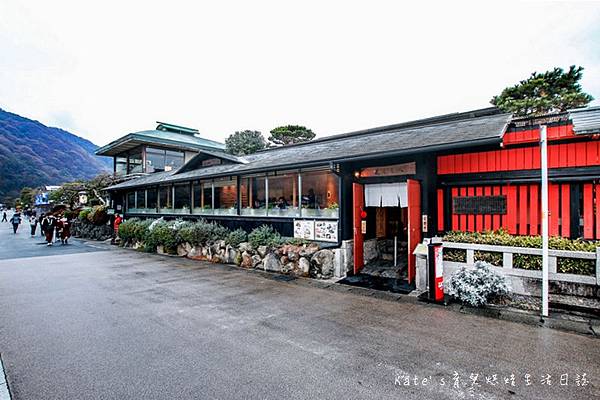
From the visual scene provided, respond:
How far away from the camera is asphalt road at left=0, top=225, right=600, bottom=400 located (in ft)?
10.1

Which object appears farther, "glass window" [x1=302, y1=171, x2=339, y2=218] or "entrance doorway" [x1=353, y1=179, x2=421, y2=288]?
"glass window" [x1=302, y1=171, x2=339, y2=218]

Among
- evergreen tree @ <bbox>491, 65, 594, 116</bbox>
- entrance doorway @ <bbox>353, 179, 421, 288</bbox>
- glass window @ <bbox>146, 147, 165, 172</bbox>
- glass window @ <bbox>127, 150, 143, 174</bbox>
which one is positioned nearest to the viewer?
entrance doorway @ <bbox>353, 179, 421, 288</bbox>

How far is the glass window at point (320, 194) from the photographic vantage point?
28.2 ft

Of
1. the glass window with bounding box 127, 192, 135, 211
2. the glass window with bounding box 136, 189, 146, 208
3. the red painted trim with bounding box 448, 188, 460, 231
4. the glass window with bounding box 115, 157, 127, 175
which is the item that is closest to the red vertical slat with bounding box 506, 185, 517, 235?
the red painted trim with bounding box 448, 188, 460, 231

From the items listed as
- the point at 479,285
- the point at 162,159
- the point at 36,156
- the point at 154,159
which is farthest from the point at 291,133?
the point at 36,156

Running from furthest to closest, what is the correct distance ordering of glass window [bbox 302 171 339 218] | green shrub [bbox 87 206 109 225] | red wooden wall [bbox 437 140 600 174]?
green shrub [bbox 87 206 109 225], glass window [bbox 302 171 339 218], red wooden wall [bbox 437 140 600 174]

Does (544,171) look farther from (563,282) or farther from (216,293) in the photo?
(216,293)

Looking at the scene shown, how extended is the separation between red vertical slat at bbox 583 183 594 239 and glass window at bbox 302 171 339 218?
5344 millimetres

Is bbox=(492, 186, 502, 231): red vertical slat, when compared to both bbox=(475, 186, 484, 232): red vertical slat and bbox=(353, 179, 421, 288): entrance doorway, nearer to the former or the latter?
bbox=(475, 186, 484, 232): red vertical slat

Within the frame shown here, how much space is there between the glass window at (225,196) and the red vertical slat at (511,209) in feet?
28.7

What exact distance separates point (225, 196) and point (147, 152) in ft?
50.8

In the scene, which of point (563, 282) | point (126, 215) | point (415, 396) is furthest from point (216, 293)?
point (126, 215)

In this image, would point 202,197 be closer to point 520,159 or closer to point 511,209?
point 511,209

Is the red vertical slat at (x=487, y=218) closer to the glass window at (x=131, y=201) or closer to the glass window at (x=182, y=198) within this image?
the glass window at (x=182, y=198)
